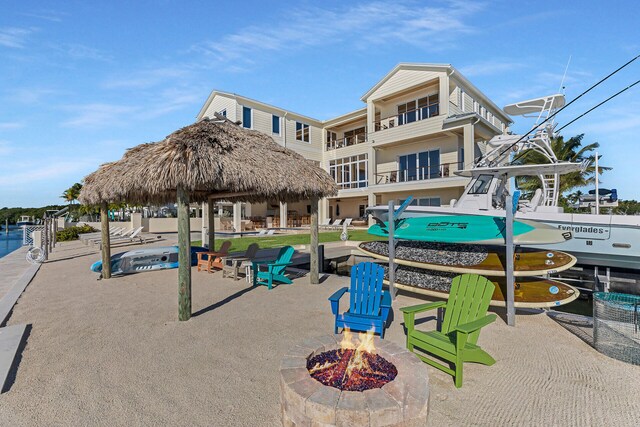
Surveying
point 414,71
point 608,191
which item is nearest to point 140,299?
point 608,191

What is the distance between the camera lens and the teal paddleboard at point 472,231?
6004 mm

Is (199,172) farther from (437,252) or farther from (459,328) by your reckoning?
(437,252)

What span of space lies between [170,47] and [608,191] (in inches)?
638

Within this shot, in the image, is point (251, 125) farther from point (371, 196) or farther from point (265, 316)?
point (265, 316)

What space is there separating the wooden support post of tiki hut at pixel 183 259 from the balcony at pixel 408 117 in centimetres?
1937

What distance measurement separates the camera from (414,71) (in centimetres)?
2158

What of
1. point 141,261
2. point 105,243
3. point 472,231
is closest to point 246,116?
point 141,261

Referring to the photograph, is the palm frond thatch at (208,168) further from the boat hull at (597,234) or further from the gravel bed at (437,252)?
the boat hull at (597,234)

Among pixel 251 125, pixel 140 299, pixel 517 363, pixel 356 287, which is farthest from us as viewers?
pixel 251 125

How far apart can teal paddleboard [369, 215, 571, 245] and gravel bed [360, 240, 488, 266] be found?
1.20 ft

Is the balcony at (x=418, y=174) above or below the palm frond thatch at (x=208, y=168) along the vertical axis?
above

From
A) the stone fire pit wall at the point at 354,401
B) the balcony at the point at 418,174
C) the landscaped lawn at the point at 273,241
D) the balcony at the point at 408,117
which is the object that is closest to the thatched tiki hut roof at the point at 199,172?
the stone fire pit wall at the point at 354,401

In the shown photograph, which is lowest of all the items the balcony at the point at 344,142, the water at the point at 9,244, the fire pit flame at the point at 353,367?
the water at the point at 9,244

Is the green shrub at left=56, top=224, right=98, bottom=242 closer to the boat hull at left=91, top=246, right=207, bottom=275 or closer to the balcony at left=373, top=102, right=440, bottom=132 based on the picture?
the boat hull at left=91, top=246, right=207, bottom=275
